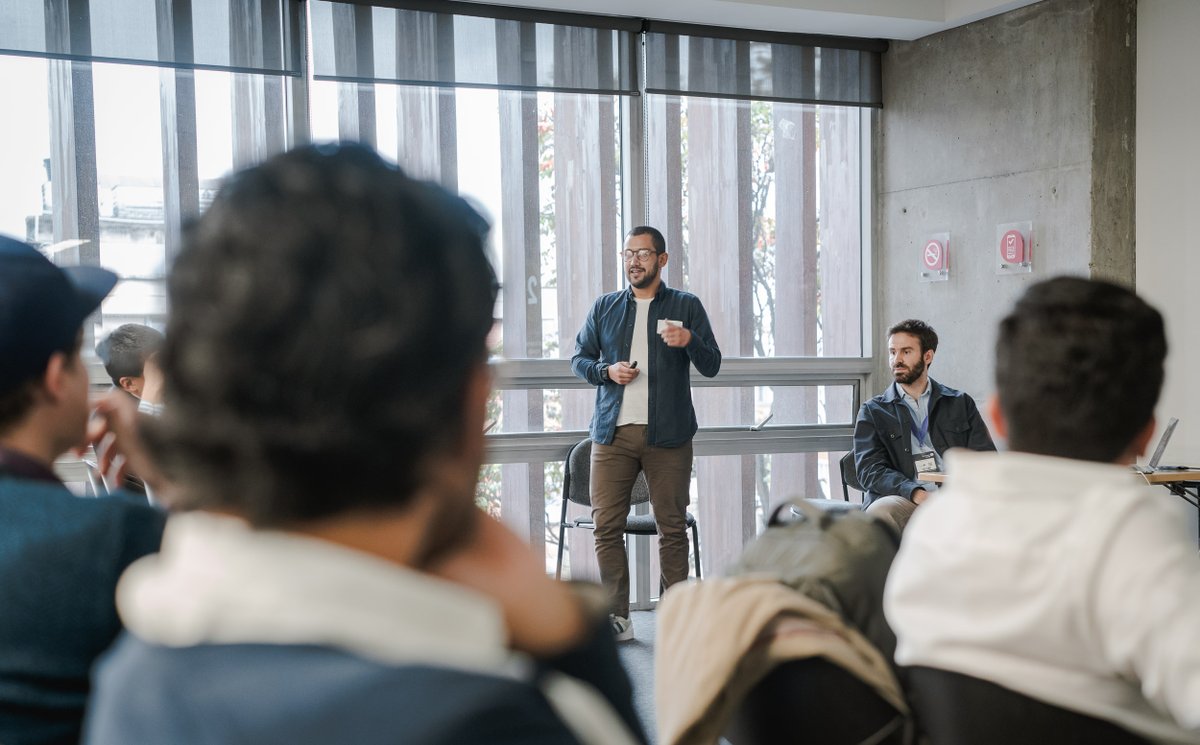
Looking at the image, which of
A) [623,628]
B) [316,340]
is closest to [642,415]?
[623,628]

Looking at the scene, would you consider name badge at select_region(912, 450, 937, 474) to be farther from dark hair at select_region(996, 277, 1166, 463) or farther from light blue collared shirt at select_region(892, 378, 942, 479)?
dark hair at select_region(996, 277, 1166, 463)

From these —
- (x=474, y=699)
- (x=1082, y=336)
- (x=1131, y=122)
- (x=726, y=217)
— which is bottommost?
(x=474, y=699)

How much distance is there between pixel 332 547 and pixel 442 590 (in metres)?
0.06

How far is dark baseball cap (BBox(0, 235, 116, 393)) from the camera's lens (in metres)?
1.19

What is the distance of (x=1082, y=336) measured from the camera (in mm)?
1377

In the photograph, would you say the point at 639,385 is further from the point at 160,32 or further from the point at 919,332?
the point at 160,32

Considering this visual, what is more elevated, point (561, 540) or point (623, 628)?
point (561, 540)

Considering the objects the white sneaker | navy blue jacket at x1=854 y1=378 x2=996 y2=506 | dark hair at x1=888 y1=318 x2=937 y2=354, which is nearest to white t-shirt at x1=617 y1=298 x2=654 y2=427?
the white sneaker

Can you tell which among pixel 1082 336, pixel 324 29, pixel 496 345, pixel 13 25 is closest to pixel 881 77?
pixel 324 29

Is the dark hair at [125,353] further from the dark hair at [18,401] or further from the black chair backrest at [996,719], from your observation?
the black chair backrest at [996,719]

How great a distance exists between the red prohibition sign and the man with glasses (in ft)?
4.92

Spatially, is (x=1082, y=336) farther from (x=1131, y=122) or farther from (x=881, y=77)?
(x=881, y=77)

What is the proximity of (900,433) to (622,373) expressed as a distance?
1.22 metres

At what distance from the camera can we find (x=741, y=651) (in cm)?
128
